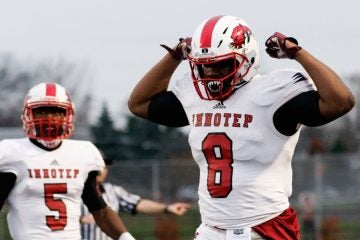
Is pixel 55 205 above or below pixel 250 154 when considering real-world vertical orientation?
below

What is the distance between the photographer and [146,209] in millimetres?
9703

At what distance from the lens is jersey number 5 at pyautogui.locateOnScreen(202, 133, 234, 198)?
5473 millimetres

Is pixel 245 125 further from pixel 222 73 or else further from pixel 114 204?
pixel 114 204

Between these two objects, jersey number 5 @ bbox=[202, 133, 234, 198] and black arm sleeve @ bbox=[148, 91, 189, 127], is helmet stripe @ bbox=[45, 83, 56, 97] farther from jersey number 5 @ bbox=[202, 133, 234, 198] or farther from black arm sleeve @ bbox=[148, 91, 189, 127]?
jersey number 5 @ bbox=[202, 133, 234, 198]

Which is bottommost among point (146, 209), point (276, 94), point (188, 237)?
point (188, 237)

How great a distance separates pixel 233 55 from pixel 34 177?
1980 mm

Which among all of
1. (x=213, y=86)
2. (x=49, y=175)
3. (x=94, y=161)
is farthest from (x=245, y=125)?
(x=94, y=161)

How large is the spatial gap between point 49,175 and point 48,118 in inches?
17.6

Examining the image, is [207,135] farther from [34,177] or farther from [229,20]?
[34,177]

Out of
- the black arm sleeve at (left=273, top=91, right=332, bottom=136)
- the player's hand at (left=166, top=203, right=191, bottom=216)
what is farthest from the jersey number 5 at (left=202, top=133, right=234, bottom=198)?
the player's hand at (left=166, top=203, right=191, bottom=216)

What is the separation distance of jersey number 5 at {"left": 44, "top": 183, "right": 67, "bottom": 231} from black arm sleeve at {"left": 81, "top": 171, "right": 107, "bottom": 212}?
27cm

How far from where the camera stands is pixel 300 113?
17.4 feet

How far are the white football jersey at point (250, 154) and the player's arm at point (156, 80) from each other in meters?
0.56

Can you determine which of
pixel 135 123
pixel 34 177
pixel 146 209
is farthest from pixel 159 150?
pixel 34 177
